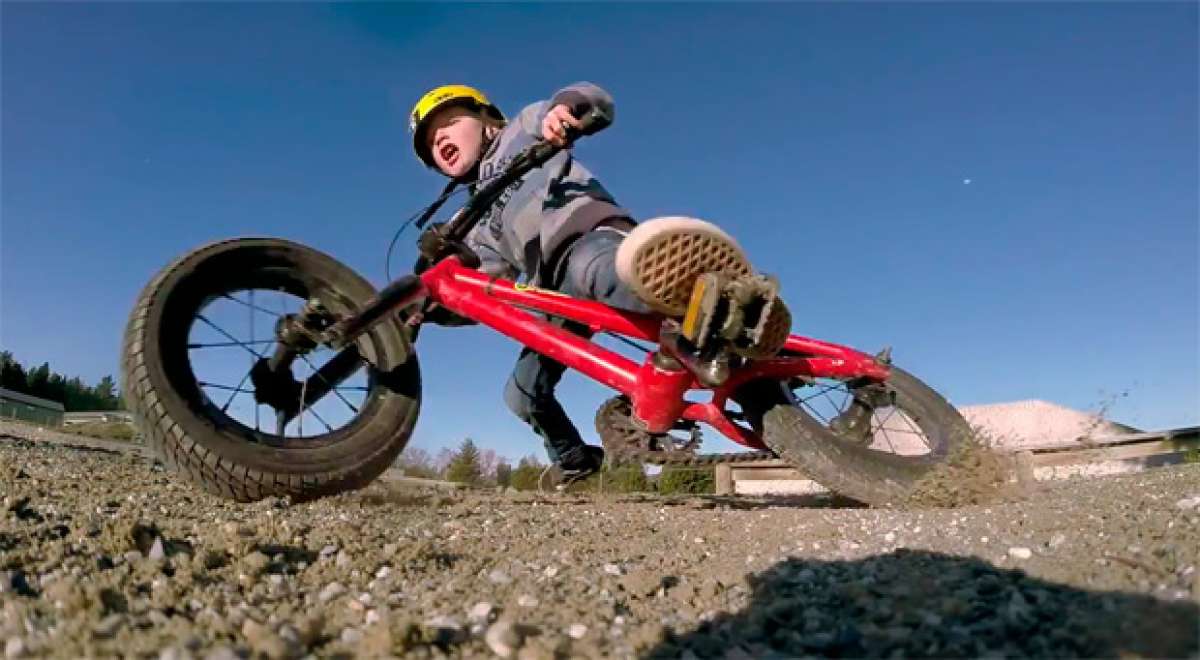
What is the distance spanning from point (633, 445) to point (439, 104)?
73.9 inches

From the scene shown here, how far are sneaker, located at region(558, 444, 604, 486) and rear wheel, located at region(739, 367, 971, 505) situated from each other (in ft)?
3.62

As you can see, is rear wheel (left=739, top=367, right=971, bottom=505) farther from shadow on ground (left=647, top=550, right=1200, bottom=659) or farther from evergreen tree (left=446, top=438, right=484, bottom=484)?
evergreen tree (left=446, top=438, right=484, bottom=484)

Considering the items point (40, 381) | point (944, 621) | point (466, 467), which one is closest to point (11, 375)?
point (40, 381)

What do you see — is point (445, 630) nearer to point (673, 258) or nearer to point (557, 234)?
point (673, 258)

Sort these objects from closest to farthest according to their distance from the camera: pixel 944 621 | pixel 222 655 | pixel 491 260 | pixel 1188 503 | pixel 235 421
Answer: pixel 222 655, pixel 944 621, pixel 1188 503, pixel 235 421, pixel 491 260

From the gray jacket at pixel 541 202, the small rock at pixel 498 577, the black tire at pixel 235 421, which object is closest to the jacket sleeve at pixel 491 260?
the gray jacket at pixel 541 202

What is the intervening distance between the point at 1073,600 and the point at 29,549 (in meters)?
1.83

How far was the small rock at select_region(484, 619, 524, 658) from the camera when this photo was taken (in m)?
1.15

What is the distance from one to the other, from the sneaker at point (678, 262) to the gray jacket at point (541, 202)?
1.91 feet

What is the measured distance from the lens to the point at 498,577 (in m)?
1.58

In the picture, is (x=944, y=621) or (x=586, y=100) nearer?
(x=944, y=621)

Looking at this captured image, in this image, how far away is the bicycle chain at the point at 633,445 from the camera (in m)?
3.38

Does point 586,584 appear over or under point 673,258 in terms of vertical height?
under

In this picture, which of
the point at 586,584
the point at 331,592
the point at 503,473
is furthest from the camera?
the point at 503,473
